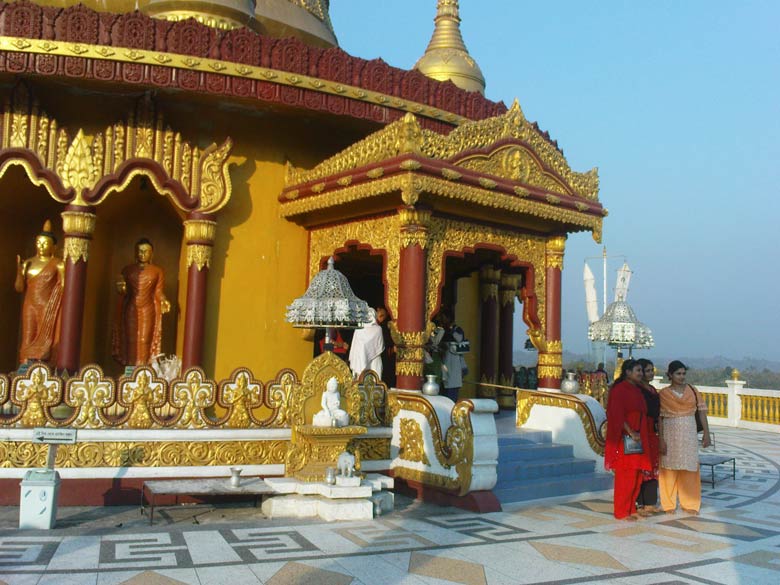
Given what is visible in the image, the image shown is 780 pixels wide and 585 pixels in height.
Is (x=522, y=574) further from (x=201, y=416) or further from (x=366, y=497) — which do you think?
(x=201, y=416)

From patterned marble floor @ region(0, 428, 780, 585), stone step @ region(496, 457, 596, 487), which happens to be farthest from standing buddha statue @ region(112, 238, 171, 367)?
stone step @ region(496, 457, 596, 487)

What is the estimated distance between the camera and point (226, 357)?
1022cm

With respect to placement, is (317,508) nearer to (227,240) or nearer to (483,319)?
(227,240)

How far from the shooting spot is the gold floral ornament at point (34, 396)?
7.13m

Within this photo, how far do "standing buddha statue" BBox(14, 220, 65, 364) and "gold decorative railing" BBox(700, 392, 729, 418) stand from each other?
17102 mm

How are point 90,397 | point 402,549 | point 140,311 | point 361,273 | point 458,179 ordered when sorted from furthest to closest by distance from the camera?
point 361,273
point 140,311
point 458,179
point 90,397
point 402,549

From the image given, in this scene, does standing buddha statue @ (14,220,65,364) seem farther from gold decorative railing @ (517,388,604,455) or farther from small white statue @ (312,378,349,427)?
gold decorative railing @ (517,388,604,455)

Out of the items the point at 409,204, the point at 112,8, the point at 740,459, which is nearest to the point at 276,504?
the point at 409,204

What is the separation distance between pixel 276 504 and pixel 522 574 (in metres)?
2.58

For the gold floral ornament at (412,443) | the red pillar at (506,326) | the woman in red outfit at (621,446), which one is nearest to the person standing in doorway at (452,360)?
the red pillar at (506,326)

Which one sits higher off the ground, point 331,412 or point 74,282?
point 74,282

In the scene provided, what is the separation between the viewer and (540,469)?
857 centimetres

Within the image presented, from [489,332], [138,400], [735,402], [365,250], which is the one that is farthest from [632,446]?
[735,402]

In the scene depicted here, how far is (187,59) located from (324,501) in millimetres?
5435
